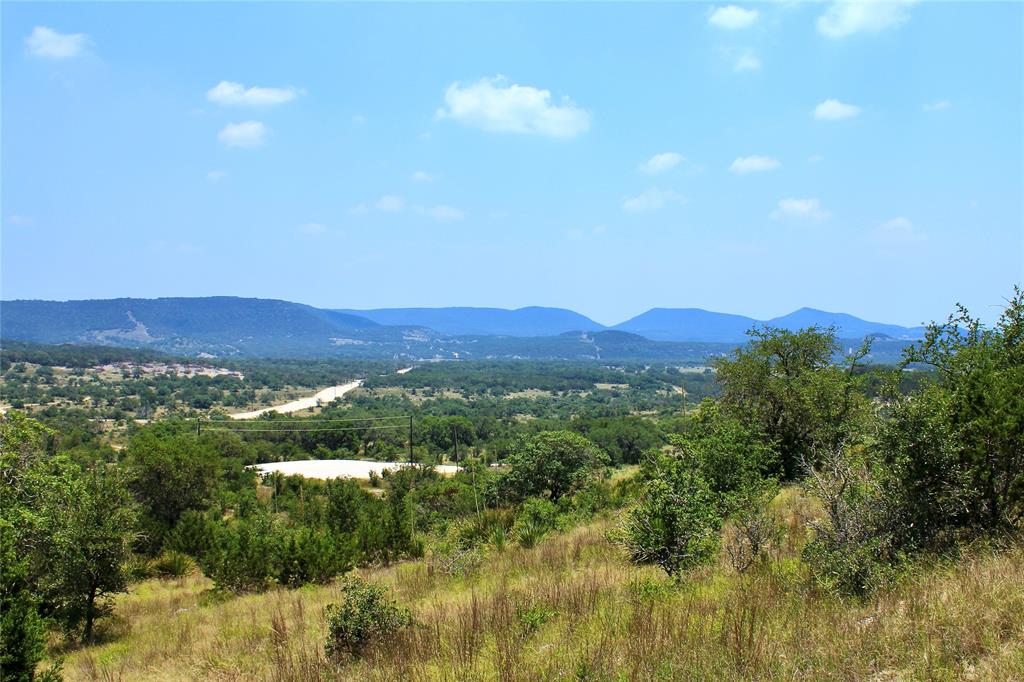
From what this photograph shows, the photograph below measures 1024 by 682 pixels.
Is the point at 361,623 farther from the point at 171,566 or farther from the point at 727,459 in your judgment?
the point at 171,566

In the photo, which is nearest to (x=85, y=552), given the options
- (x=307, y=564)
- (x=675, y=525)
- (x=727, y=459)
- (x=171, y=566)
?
(x=307, y=564)

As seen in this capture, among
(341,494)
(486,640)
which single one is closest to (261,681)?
(486,640)

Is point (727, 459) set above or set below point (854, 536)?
below

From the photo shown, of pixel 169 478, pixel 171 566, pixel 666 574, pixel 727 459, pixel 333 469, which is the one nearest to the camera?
pixel 666 574

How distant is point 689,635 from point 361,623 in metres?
3.87

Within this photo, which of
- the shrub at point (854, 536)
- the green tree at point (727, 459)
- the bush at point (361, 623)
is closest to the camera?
the shrub at point (854, 536)

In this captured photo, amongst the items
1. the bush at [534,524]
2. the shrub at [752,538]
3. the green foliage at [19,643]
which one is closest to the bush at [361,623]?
the green foliage at [19,643]

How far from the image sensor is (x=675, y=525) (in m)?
9.05

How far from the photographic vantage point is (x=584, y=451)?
34.7 metres

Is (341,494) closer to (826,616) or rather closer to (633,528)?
(633,528)

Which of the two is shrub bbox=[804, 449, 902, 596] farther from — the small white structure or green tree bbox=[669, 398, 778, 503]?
the small white structure

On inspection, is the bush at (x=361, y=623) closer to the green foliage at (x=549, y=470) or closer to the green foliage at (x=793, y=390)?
the green foliage at (x=793, y=390)

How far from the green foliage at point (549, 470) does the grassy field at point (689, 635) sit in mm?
Result: 24373

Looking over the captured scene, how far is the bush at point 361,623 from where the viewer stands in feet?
22.6
